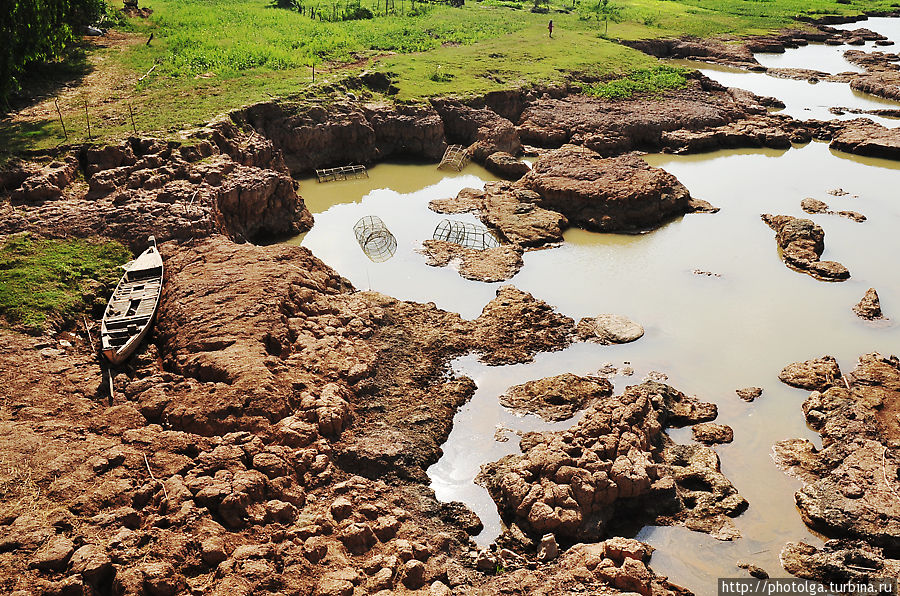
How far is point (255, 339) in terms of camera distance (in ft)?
46.6

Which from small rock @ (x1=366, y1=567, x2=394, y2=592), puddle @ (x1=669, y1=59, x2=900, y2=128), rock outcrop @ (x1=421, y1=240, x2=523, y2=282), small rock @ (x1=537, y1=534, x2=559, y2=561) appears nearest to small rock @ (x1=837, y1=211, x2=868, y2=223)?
rock outcrop @ (x1=421, y1=240, x2=523, y2=282)

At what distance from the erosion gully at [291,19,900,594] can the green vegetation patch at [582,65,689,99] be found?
5884 mm

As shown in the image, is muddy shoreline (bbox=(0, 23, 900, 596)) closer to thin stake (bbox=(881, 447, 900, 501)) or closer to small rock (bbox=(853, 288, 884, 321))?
thin stake (bbox=(881, 447, 900, 501))

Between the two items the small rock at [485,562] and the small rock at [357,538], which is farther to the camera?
the small rock at [485,562]

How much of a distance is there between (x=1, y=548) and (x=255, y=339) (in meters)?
5.97

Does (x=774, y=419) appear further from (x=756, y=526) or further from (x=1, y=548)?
(x=1, y=548)

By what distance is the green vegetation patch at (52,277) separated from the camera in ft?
47.7

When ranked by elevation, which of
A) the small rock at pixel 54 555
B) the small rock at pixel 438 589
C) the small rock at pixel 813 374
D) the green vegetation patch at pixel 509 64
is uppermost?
the green vegetation patch at pixel 509 64

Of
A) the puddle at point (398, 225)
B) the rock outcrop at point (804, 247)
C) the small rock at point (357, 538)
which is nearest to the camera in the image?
the small rock at point (357, 538)

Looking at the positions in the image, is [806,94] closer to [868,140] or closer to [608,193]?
[868,140]

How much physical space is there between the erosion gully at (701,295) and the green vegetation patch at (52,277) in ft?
21.0

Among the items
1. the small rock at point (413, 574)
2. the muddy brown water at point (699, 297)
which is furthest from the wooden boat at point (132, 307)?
the small rock at point (413, 574)

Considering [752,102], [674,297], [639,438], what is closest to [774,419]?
[639,438]

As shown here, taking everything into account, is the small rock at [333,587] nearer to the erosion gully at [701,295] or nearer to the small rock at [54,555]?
the erosion gully at [701,295]
